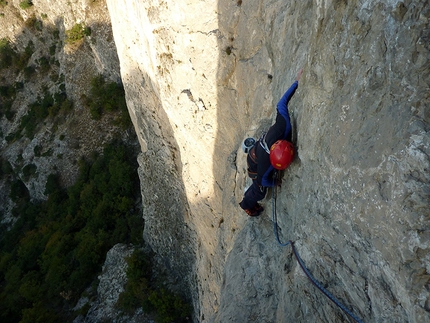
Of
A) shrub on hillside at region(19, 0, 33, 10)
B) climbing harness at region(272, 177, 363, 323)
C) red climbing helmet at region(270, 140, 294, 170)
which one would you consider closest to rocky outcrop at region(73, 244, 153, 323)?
climbing harness at region(272, 177, 363, 323)

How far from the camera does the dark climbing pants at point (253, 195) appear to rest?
4707mm

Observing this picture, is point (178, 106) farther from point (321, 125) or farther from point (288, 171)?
point (321, 125)

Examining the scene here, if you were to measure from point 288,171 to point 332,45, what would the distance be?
5.83ft

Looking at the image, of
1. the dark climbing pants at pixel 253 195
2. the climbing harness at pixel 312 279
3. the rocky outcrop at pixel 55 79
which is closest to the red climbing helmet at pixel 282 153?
the climbing harness at pixel 312 279

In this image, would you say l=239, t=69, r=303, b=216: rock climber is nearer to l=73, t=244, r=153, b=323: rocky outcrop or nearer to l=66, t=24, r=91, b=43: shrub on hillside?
Answer: l=73, t=244, r=153, b=323: rocky outcrop

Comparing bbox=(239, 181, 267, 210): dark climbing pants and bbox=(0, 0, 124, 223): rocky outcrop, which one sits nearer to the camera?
bbox=(239, 181, 267, 210): dark climbing pants

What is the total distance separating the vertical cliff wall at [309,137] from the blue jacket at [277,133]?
0.43 feet

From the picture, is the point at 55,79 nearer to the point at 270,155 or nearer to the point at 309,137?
the point at 270,155

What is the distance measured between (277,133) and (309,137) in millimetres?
639

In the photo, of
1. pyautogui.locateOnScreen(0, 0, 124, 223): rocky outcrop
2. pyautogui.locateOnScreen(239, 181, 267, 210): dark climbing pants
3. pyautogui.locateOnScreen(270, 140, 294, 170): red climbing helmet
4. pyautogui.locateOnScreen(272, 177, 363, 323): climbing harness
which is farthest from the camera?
pyautogui.locateOnScreen(0, 0, 124, 223): rocky outcrop

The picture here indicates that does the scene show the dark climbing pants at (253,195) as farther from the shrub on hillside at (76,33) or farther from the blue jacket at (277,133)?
the shrub on hillside at (76,33)

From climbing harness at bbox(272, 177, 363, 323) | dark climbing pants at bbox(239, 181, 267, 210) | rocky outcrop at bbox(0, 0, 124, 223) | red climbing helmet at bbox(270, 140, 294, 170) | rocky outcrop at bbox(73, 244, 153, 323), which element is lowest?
rocky outcrop at bbox(73, 244, 153, 323)

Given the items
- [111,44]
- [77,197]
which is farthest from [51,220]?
[111,44]

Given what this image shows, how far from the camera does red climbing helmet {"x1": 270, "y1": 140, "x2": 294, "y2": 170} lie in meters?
3.67
